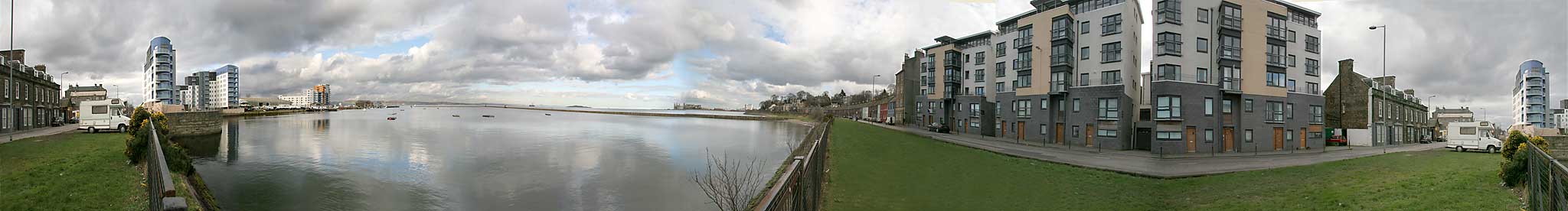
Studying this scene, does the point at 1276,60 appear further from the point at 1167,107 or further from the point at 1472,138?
the point at 1472,138

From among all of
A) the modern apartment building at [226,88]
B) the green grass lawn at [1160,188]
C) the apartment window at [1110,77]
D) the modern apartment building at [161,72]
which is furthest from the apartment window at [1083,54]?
the modern apartment building at [226,88]

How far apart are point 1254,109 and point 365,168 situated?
67.4 feet

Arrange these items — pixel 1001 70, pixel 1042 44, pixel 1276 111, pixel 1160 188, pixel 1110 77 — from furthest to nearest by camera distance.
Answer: pixel 1001 70
pixel 1042 44
pixel 1276 111
pixel 1110 77
pixel 1160 188

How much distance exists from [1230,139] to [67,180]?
16.2m

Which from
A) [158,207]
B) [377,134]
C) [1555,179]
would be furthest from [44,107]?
[1555,179]

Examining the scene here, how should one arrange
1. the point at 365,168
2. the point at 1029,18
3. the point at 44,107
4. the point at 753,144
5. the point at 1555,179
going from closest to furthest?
the point at 1555,179 < the point at 1029,18 < the point at 365,168 < the point at 44,107 < the point at 753,144

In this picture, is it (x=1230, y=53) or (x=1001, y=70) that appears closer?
(x=1230, y=53)

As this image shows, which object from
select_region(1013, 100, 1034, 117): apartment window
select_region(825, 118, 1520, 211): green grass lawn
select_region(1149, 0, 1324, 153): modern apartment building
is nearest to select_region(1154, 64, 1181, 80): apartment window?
select_region(1149, 0, 1324, 153): modern apartment building

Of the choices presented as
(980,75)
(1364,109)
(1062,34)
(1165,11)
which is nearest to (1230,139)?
(1062,34)

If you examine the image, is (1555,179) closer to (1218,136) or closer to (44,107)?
(1218,136)

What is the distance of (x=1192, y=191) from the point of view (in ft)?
17.7

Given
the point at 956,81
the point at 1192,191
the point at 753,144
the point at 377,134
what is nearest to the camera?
the point at 1192,191

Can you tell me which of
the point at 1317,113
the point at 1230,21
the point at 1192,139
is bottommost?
the point at 1192,139

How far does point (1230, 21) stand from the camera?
6.34 meters
